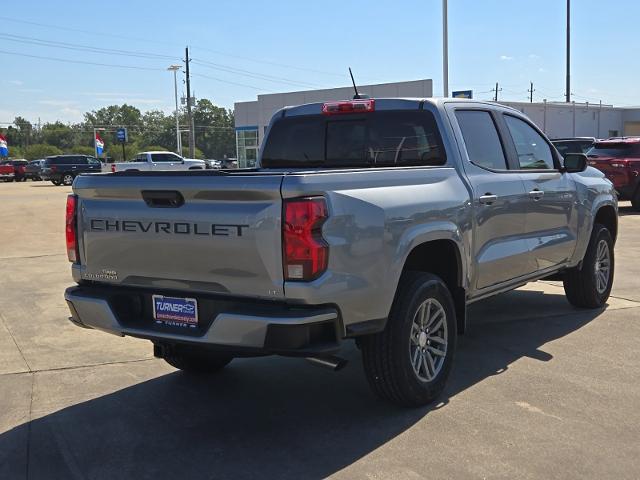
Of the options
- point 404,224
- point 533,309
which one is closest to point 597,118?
point 533,309

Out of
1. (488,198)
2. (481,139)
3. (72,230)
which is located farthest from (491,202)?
(72,230)

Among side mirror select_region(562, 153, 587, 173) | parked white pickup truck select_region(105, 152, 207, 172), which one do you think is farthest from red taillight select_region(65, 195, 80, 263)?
parked white pickup truck select_region(105, 152, 207, 172)

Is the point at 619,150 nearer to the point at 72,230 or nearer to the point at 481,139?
the point at 481,139

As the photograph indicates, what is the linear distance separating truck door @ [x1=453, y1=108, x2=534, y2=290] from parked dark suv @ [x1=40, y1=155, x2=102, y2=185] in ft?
123

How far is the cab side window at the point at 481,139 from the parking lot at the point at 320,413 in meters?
1.56

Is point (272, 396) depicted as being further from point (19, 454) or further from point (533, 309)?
point (533, 309)

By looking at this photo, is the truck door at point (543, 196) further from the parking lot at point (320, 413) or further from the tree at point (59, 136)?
the tree at point (59, 136)

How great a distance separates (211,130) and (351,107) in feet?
518

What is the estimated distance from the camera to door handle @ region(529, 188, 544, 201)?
18.6ft

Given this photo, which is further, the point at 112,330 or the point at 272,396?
the point at 272,396

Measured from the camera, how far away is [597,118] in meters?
54.8

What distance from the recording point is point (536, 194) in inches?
226

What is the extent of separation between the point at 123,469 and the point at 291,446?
0.92m

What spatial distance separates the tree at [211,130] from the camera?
518 feet
